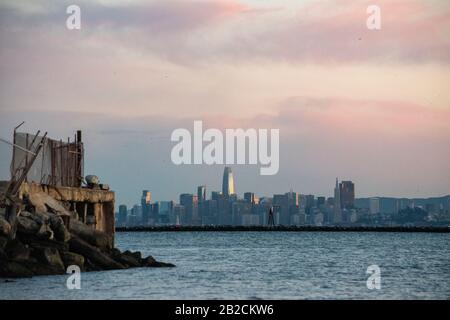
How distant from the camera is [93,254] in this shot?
158 ft

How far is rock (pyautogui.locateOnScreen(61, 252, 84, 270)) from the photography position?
146 ft

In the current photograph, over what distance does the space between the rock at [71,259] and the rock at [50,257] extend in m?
0.99

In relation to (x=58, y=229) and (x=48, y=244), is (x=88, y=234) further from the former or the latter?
(x=48, y=244)

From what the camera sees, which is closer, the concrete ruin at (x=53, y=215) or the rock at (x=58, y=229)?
the concrete ruin at (x=53, y=215)

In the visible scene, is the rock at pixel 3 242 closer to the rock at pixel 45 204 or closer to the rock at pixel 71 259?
the rock at pixel 71 259

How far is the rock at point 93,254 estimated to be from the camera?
1828 inches

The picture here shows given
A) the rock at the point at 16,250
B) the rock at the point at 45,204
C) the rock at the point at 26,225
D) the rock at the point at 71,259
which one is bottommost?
the rock at the point at 71,259

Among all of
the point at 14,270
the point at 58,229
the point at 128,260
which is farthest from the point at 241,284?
the point at 14,270

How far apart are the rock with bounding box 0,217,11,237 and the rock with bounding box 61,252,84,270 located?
3.65 m

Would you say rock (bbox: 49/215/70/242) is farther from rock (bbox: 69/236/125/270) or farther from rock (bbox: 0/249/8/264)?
rock (bbox: 0/249/8/264)

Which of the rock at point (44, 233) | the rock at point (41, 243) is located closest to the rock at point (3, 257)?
the rock at point (41, 243)
